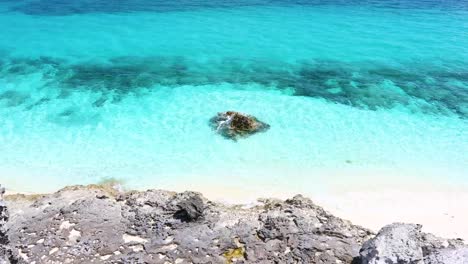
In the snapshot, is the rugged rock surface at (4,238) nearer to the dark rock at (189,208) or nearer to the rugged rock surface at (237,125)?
the dark rock at (189,208)

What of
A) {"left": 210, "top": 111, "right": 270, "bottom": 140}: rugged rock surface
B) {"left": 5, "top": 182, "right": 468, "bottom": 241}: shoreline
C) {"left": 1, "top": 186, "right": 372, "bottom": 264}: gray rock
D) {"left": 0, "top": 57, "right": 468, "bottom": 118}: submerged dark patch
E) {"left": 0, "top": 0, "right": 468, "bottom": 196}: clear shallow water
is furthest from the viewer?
{"left": 0, "top": 57, "right": 468, "bottom": 118}: submerged dark patch

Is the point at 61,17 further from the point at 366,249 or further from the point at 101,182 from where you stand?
the point at 366,249

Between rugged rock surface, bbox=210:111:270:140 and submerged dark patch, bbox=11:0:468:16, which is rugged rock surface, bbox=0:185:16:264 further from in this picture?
submerged dark patch, bbox=11:0:468:16

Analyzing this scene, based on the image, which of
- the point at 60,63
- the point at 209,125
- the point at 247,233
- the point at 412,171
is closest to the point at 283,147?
the point at 209,125

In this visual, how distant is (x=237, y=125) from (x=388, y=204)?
197 inches

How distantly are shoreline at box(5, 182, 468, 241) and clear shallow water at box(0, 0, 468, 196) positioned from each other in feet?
1.43

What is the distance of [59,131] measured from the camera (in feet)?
42.6

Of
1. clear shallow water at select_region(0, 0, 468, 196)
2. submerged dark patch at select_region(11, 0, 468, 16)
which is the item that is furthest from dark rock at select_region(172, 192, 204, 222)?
submerged dark patch at select_region(11, 0, 468, 16)

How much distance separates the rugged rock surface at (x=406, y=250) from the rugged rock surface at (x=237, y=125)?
628 cm

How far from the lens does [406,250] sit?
667 cm

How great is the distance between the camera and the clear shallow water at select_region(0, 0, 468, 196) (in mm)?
11312

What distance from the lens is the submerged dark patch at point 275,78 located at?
50.3 ft

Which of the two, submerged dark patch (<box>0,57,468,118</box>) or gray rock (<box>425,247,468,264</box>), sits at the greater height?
gray rock (<box>425,247,468,264</box>)

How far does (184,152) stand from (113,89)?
5524 millimetres
